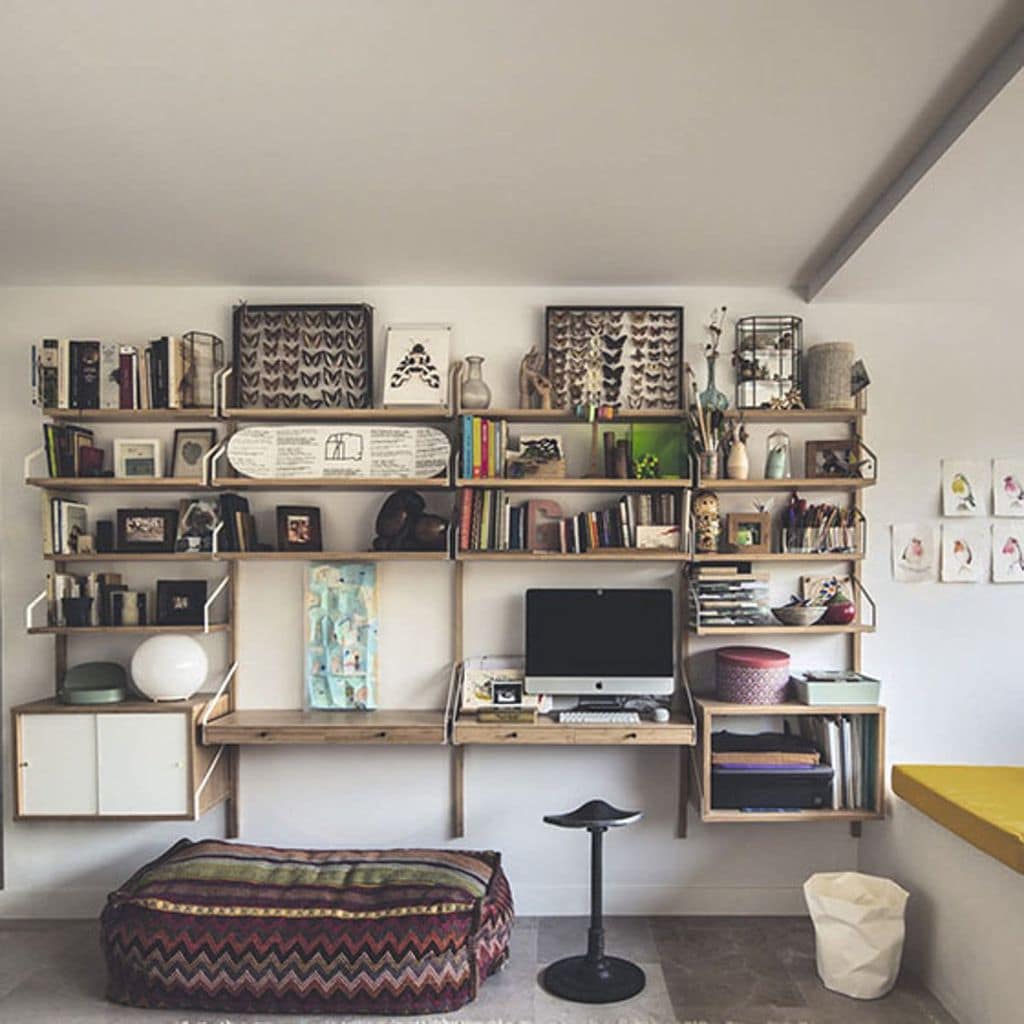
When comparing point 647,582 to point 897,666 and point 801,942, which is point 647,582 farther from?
point 801,942

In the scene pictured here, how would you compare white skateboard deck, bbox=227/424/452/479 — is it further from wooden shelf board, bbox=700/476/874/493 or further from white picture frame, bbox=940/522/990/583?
white picture frame, bbox=940/522/990/583

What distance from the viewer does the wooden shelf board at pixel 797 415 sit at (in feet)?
12.1

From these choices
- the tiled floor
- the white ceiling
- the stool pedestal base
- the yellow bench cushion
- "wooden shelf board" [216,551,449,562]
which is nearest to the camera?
the white ceiling

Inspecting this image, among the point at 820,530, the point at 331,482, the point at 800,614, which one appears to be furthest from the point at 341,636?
the point at 820,530

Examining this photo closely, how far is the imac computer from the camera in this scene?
3645 millimetres

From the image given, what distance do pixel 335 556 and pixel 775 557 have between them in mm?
1735

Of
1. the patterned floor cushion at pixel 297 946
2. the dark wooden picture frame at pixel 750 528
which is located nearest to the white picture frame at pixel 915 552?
the dark wooden picture frame at pixel 750 528

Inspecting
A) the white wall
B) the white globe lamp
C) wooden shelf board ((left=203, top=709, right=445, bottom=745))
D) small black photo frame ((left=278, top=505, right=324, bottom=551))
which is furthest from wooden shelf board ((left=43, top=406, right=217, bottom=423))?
wooden shelf board ((left=203, top=709, right=445, bottom=745))

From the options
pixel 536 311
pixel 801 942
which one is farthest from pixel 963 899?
pixel 536 311

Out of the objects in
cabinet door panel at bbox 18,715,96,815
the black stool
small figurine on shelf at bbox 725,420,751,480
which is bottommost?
the black stool

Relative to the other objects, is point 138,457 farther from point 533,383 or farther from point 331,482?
point 533,383

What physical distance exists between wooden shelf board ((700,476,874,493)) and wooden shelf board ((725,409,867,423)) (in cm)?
26

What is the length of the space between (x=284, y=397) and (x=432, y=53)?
6.60 feet

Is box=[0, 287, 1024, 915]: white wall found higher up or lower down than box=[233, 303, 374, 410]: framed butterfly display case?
lower down
